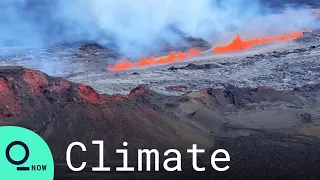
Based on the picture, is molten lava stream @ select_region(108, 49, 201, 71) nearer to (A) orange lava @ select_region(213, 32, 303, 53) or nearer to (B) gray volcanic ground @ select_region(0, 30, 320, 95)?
(B) gray volcanic ground @ select_region(0, 30, 320, 95)

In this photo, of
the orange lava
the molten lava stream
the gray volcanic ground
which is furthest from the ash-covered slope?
the orange lava

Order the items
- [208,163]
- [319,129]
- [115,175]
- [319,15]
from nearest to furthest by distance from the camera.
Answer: [115,175] → [208,163] → [319,129] → [319,15]

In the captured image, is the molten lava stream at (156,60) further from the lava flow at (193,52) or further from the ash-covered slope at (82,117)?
the ash-covered slope at (82,117)

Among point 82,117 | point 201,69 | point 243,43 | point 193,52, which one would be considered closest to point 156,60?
point 193,52

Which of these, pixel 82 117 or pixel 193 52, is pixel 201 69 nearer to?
pixel 193 52

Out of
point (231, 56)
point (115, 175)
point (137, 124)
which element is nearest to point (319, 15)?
point (231, 56)

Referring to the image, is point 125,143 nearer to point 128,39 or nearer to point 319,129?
point 319,129
